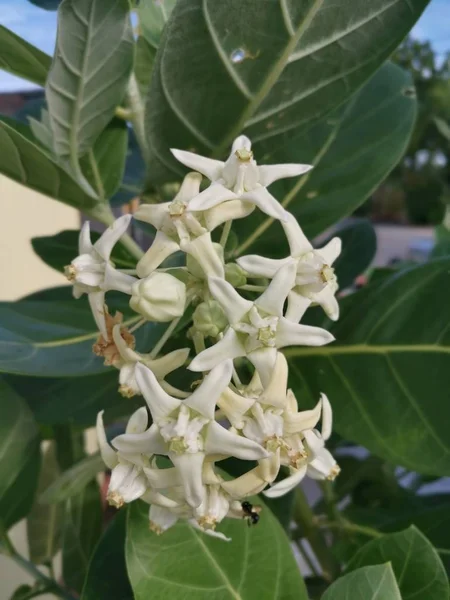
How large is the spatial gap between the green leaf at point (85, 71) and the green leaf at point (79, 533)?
36 centimetres

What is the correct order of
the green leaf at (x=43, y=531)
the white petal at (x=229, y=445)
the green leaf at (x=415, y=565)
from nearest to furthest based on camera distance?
the white petal at (x=229, y=445) → the green leaf at (x=415, y=565) → the green leaf at (x=43, y=531)

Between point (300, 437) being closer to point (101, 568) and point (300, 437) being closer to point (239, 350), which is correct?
point (239, 350)

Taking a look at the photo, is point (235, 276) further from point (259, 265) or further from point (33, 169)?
point (33, 169)

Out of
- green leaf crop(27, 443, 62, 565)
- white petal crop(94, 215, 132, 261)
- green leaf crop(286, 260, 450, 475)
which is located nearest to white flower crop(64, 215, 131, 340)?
white petal crop(94, 215, 132, 261)

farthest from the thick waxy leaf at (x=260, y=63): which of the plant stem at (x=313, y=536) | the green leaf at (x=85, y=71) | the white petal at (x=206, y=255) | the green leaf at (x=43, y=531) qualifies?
the green leaf at (x=43, y=531)

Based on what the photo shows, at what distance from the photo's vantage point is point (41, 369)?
39 centimetres

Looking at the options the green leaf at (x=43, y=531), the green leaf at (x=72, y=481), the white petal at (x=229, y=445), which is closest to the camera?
the white petal at (x=229, y=445)

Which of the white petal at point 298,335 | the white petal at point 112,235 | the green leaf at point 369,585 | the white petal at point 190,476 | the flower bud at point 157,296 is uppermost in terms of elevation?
the white petal at point 112,235

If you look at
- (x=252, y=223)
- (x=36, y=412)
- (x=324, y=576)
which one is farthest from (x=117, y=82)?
(x=324, y=576)

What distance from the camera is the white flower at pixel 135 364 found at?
1.05ft

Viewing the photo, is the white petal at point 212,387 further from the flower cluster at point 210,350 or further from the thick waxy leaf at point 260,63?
the thick waxy leaf at point 260,63

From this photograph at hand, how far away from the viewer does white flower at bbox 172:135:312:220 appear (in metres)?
0.32

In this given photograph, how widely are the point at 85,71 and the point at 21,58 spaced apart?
78 mm

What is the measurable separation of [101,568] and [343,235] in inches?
15.6
